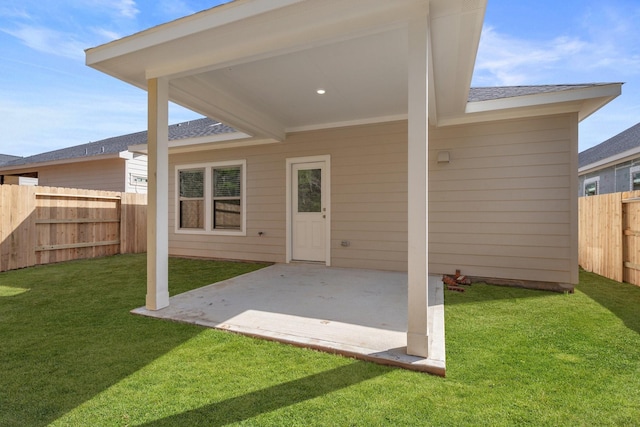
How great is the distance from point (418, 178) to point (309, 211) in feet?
13.1

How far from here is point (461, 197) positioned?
16.3 feet

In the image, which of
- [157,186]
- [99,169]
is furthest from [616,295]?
[99,169]

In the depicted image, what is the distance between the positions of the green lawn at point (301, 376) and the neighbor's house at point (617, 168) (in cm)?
748

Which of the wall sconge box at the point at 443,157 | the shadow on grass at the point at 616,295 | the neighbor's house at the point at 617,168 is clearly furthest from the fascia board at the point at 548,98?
the neighbor's house at the point at 617,168

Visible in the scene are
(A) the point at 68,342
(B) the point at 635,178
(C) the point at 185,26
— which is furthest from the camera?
(B) the point at 635,178

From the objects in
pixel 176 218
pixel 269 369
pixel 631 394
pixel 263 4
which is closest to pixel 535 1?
pixel 263 4

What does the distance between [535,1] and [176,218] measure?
819 cm

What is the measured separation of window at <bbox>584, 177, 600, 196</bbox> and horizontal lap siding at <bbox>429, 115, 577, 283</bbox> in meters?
8.55

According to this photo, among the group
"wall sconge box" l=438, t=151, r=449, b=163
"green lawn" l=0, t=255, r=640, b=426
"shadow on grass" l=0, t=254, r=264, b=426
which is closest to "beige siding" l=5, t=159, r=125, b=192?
"shadow on grass" l=0, t=254, r=264, b=426

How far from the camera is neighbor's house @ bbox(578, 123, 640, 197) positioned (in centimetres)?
840

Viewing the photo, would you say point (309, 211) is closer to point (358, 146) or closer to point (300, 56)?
point (358, 146)

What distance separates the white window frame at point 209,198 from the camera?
673 centimetres

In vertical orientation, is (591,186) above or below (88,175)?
below

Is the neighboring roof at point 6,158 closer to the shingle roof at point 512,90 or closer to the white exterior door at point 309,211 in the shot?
the white exterior door at point 309,211
